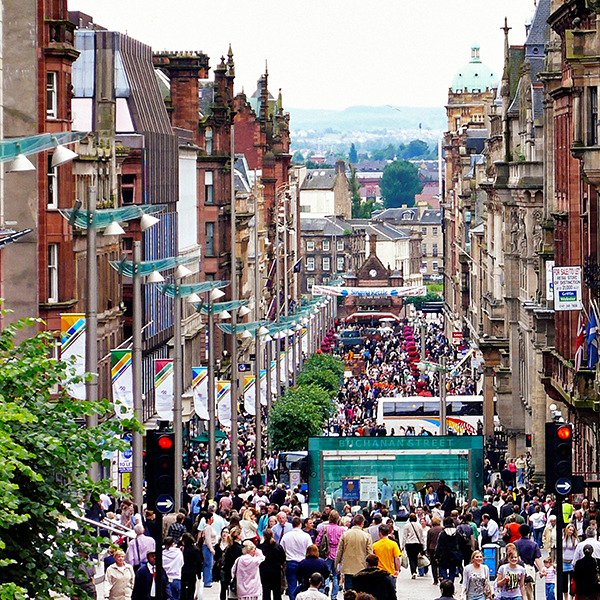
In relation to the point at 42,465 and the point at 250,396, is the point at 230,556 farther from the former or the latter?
the point at 250,396

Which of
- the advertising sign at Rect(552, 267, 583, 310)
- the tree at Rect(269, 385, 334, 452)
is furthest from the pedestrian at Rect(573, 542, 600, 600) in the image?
the tree at Rect(269, 385, 334, 452)

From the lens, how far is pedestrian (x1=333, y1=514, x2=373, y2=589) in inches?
1199

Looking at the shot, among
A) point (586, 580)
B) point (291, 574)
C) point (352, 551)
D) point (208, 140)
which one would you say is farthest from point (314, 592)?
point (208, 140)

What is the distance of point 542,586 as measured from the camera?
116 ft

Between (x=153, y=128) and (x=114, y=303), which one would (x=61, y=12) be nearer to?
(x=114, y=303)

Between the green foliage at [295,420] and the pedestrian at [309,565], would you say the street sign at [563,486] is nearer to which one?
the pedestrian at [309,565]

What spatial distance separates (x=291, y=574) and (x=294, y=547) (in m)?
Result: 0.52

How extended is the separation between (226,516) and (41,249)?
1413 cm

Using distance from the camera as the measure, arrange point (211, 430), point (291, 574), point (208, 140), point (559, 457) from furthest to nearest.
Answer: point (208, 140) < point (211, 430) < point (291, 574) < point (559, 457)

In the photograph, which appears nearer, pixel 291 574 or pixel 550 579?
pixel 550 579

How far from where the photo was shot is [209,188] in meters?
100

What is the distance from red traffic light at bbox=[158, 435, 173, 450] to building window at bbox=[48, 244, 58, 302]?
91.3ft

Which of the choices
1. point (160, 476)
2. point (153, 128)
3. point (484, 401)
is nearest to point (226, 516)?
point (160, 476)

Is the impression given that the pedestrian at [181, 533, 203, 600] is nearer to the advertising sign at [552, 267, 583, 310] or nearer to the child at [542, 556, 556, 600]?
the child at [542, 556, 556, 600]
